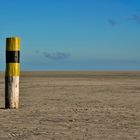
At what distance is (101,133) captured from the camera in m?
7.33

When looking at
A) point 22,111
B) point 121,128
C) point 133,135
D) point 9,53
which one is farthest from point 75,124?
point 9,53

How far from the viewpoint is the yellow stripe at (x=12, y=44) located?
10781 mm

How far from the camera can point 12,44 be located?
10.8 m

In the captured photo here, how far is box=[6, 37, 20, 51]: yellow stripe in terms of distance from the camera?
1078cm

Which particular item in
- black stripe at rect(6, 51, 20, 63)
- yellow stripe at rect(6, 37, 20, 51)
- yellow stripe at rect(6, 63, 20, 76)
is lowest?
yellow stripe at rect(6, 63, 20, 76)

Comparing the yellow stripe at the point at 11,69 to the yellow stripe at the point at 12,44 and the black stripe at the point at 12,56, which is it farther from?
the yellow stripe at the point at 12,44

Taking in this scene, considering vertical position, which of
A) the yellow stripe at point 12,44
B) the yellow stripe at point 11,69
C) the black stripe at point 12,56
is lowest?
the yellow stripe at point 11,69

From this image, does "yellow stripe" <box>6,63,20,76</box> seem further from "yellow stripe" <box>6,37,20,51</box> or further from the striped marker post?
"yellow stripe" <box>6,37,20,51</box>

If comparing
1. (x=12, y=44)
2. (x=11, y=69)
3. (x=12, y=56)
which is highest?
(x=12, y=44)

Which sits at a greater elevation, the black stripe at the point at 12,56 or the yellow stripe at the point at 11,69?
the black stripe at the point at 12,56

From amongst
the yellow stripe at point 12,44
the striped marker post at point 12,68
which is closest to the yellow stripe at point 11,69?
the striped marker post at point 12,68

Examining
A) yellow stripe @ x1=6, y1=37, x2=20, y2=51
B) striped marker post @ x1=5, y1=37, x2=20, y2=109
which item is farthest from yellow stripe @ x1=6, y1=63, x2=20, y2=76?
yellow stripe @ x1=6, y1=37, x2=20, y2=51

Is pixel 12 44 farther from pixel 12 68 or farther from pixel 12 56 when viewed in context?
pixel 12 68

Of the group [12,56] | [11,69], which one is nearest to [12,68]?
[11,69]
